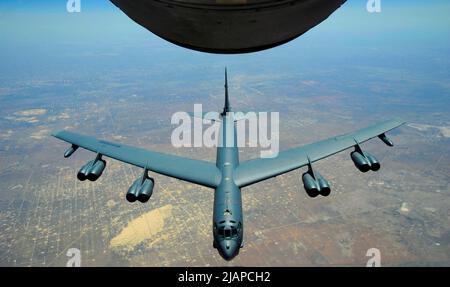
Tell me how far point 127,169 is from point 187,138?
29.3m

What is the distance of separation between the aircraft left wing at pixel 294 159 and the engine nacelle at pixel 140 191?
6.39 m

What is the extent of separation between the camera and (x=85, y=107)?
150m

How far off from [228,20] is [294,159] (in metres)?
22.2

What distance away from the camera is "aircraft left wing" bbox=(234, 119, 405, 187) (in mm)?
22812

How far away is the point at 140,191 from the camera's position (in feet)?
66.0

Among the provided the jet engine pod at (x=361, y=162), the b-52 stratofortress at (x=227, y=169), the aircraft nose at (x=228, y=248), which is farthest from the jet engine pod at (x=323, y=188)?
the aircraft nose at (x=228, y=248)

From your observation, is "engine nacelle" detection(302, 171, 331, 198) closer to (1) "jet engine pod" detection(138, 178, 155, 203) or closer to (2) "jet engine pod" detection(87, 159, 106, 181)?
(1) "jet engine pod" detection(138, 178, 155, 203)

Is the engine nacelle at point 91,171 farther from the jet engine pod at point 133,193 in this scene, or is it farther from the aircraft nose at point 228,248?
the aircraft nose at point 228,248

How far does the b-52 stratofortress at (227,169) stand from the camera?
61.7ft

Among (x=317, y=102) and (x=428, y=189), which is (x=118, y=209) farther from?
(x=317, y=102)

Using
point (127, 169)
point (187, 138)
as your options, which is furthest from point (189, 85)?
point (127, 169)

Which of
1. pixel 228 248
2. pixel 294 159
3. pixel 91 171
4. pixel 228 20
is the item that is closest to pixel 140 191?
pixel 91 171

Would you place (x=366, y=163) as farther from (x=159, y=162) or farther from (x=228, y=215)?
(x=159, y=162)

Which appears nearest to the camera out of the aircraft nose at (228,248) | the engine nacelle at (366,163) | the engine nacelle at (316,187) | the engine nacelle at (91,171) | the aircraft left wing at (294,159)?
the aircraft nose at (228,248)
